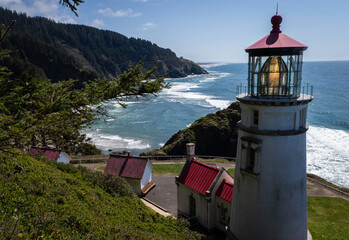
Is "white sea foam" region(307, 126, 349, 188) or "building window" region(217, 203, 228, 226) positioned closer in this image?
"building window" region(217, 203, 228, 226)

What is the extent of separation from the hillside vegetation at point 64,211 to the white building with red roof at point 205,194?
5.13ft

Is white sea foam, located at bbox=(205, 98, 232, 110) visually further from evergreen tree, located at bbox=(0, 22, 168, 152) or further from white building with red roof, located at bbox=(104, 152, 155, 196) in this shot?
evergreen tree, located at bbox=(0, 22, 168, 152)

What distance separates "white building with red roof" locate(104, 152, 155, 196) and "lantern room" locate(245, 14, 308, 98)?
12900 millimetres

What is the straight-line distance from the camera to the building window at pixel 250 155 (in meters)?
7.72

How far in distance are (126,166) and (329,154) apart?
28.5 m

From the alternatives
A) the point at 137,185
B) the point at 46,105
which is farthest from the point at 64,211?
the point at 137,185

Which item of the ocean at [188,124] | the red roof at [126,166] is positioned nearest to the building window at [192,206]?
the red roof at [126,166]

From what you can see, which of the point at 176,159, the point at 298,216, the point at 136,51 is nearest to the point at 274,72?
the point at 298,216

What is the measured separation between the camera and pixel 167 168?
2442cm

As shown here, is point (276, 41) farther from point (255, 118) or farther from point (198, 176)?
point (198, 176)

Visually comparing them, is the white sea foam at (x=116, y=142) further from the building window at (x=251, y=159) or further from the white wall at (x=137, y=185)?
the building window at (x=251, y=159)

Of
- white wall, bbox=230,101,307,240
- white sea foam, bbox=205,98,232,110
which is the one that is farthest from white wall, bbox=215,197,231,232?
white sea foam, bbox=205,98,232,110

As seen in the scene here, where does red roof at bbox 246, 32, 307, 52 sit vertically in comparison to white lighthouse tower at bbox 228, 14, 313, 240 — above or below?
above

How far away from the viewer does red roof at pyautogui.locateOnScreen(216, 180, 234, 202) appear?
1276 centimetres
